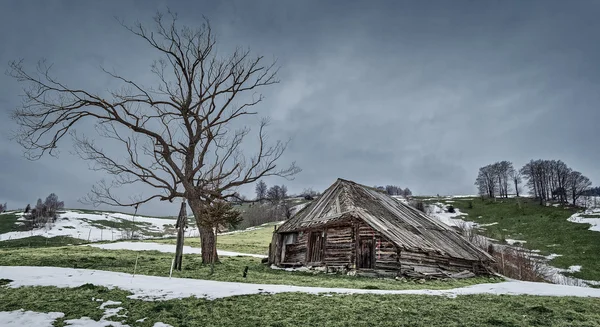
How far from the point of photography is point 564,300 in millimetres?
10633

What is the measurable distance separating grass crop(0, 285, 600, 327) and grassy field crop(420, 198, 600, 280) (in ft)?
113

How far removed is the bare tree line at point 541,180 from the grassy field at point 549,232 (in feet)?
75.1

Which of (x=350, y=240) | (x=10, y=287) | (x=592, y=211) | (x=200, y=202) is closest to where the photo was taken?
(x=10, y=287)

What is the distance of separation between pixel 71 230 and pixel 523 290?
244ft

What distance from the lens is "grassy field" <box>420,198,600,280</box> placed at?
38.7 metres

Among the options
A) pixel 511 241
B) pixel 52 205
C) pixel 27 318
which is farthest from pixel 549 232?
pixel 52 205

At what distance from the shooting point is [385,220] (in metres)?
23.1

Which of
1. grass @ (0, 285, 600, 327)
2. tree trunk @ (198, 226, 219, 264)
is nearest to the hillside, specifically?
tree trunk @ (198, 226, 219, 264)

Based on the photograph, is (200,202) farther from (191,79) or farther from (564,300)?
(564,300)

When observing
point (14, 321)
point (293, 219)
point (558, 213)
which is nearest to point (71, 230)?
point (293, 219)

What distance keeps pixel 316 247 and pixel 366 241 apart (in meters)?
3.50

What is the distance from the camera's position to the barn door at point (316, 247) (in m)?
22.4

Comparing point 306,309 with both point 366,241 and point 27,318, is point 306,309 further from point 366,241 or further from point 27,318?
point 366,241

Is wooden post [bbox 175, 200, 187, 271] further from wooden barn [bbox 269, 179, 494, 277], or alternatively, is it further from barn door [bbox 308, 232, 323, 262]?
→ barn door [bbox 308, 232, 323, 262]
